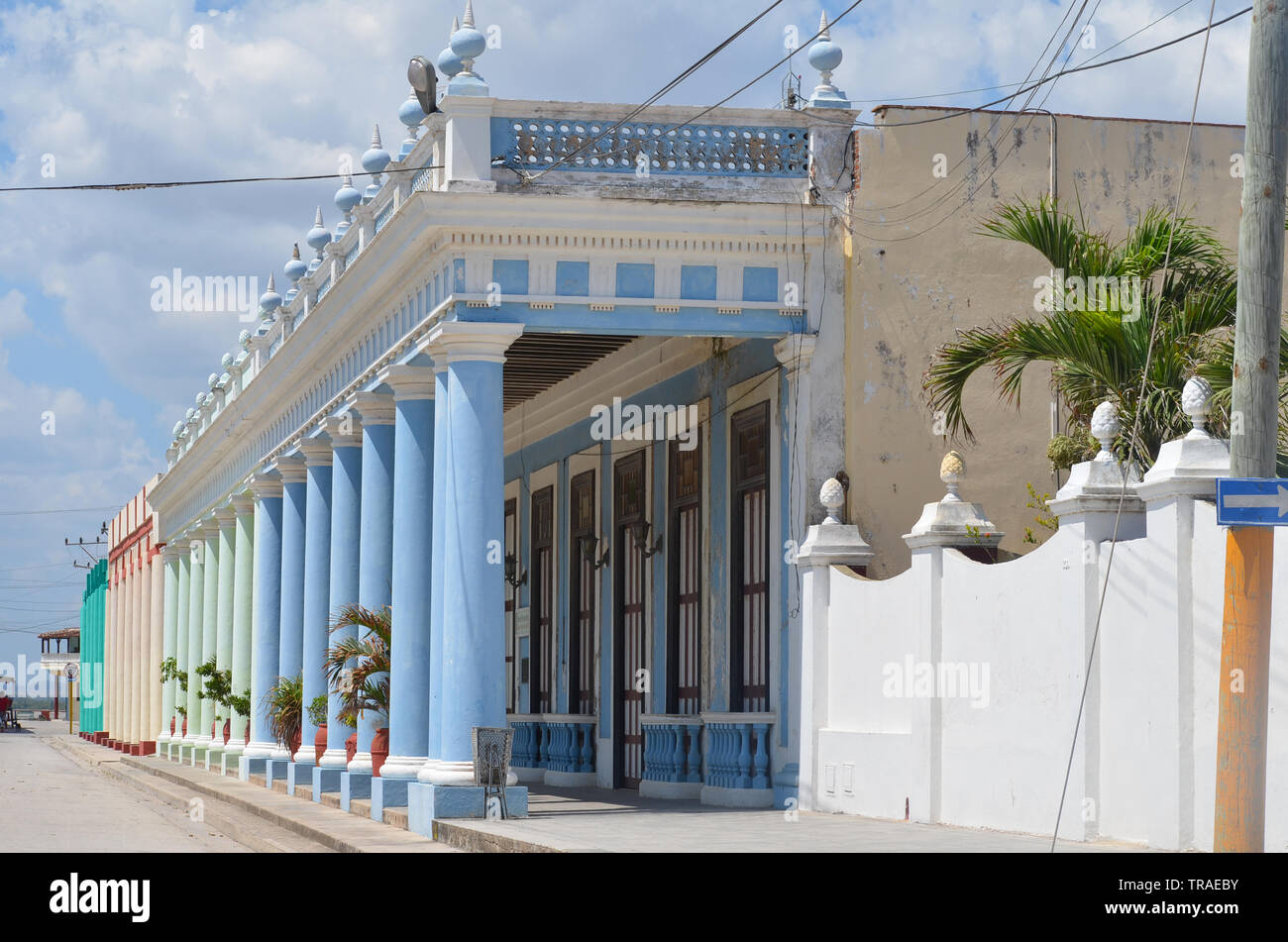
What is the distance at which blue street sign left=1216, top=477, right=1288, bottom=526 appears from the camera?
7668mm

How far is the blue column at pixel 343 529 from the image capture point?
19734 mm

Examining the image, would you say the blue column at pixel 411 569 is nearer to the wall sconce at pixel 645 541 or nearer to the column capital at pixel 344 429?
the column capital at pixel 344 429

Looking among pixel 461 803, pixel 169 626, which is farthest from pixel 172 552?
pixel 461 803

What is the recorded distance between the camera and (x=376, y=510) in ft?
61.1

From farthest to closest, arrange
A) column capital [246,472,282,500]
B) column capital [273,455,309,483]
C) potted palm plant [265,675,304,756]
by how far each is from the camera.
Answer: column capital [246,472,282,500] < column capital [273,455,309,483] < potted palm plant [265,675,304,756]

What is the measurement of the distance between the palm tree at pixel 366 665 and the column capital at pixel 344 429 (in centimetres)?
213

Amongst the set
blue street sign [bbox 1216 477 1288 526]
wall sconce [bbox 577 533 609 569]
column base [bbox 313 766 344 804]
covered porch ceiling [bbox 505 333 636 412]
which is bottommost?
column base [bbox 313 766 344 804]

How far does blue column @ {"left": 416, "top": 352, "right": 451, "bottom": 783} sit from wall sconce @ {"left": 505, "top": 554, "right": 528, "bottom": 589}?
8.84 meters

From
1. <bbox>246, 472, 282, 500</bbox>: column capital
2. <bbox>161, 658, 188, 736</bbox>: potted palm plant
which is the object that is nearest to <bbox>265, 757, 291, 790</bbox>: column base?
<bbox>246, 472, 282, 500</bbox>: column capital

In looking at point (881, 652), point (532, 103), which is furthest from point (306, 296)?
point (881, 652)

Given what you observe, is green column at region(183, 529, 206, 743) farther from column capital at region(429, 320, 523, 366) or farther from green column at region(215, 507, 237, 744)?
column capital at region(429, 320, 523, 366)

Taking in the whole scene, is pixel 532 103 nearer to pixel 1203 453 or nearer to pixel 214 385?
pixel 1203 453

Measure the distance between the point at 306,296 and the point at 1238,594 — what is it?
16.8 metres

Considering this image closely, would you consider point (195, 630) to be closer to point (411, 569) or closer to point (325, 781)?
point (325, 781)
